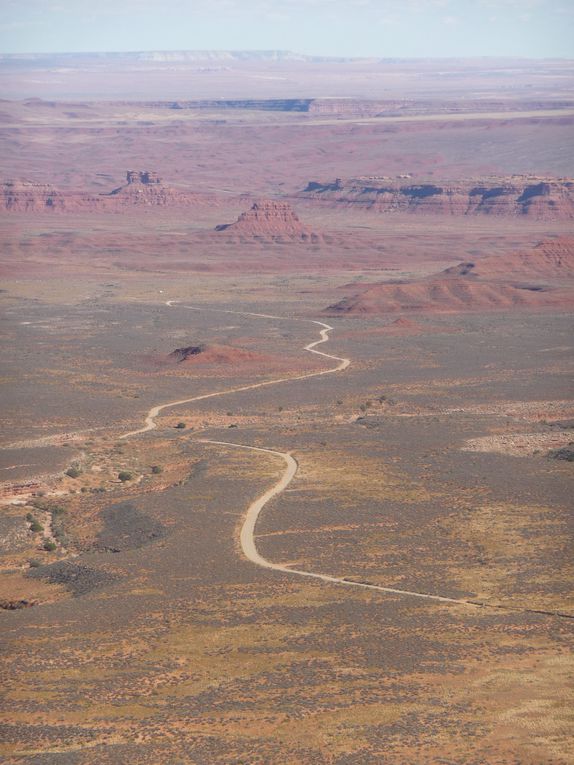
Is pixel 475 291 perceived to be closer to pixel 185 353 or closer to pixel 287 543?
pixel 185 353

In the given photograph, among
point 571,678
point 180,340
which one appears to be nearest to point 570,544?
point 571,678

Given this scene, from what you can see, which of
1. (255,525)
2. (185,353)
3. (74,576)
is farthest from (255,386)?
(74,576)

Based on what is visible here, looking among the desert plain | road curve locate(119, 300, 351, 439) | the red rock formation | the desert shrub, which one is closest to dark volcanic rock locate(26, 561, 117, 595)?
the desert plain

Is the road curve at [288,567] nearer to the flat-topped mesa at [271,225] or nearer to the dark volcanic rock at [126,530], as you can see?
the dark volcanic rock at [126,530]

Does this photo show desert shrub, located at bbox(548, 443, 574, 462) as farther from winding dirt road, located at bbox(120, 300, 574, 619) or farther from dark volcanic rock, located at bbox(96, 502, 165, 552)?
dark volcanic rock, located at bbox(96, 502, 165, 552)

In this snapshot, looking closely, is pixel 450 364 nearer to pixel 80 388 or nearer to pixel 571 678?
pixel 80 388

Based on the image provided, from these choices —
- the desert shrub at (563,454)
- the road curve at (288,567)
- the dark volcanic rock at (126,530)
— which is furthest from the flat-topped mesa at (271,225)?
the dark volcanic rock at (126,530)

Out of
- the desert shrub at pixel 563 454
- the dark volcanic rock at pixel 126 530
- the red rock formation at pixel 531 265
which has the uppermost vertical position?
the desert shrub at pixel 563 454
